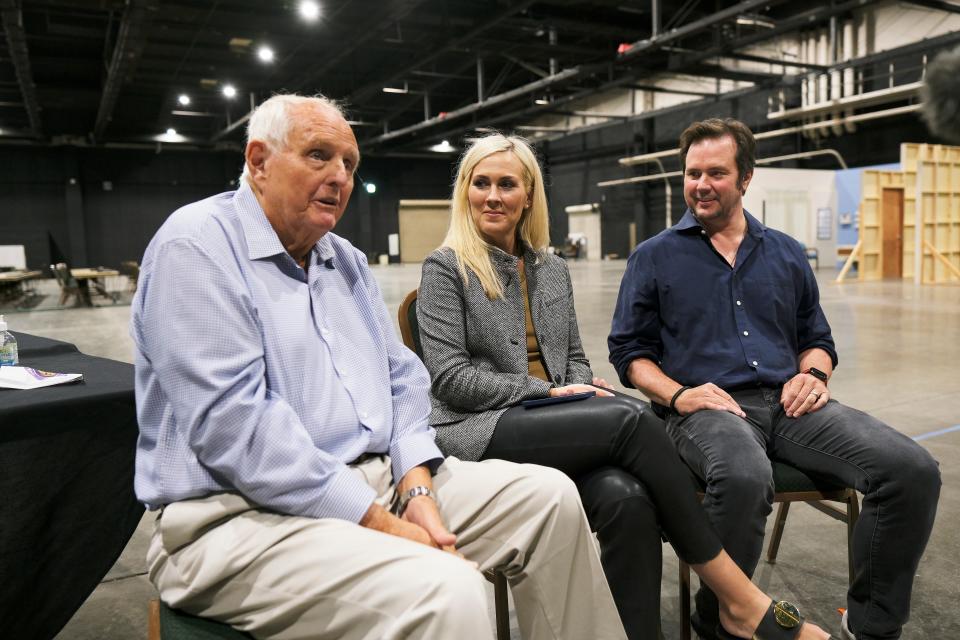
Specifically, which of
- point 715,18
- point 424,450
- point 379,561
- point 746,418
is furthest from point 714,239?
point 715,18

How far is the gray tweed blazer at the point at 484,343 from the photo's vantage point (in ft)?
5.38

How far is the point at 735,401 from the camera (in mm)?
1849

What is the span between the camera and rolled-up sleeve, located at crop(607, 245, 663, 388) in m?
1.98

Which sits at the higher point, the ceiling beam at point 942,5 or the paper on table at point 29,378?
the ceiling beam at point 942,5

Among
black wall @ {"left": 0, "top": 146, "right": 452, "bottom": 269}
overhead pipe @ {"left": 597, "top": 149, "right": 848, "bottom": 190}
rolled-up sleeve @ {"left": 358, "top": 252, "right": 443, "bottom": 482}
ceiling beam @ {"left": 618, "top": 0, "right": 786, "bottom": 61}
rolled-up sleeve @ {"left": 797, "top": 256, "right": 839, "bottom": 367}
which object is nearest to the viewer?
rolled-up sleeve @ {"left": 358, "top": 252, "right": 443, "bottom": 482}

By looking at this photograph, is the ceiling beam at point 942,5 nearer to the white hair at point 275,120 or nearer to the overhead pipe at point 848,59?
the overhead pipe at point 848,59

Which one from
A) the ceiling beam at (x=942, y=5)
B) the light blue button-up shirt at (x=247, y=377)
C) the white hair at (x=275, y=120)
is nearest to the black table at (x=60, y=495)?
the light blue button-up shirt at (x=247, y=377)

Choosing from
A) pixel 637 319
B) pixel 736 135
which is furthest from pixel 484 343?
pixel 736 135

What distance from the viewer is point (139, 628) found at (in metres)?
1.86

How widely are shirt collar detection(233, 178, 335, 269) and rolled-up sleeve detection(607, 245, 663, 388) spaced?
1.04m

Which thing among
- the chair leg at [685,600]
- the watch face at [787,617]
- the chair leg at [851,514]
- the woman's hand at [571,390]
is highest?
the woman's hand at [571,390]

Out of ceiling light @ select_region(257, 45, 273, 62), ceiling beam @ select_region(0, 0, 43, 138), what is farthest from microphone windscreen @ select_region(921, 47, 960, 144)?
ceiling light @ select_region(257, 45, 273, 62)

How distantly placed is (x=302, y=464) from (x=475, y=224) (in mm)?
947

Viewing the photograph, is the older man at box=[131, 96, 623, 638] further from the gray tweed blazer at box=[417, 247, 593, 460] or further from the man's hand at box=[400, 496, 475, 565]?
the gray tweed blazer at box=[417, 247, 593, 460]
